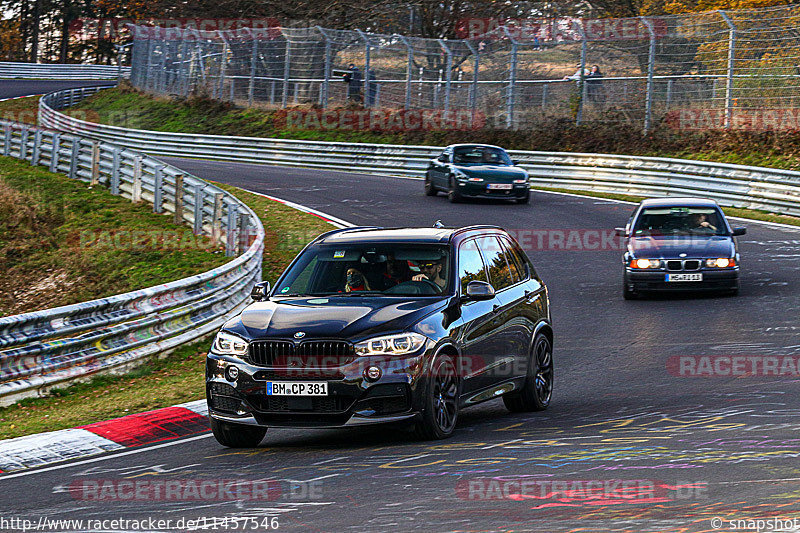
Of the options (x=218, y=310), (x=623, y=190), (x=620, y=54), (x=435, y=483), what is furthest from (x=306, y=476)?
(x=620, y=54)

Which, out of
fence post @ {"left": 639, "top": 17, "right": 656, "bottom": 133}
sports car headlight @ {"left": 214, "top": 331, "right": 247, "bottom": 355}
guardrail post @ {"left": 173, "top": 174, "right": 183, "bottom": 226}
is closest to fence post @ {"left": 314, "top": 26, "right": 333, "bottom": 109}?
fence post @ {"left": 639, "top": 17, "right": 656, "bottom": 133}

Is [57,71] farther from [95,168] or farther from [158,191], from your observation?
[158,191]

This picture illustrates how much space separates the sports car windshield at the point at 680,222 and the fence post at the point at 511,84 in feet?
60.6

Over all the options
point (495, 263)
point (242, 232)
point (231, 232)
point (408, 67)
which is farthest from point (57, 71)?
point (495, 263)

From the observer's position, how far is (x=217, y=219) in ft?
69.9

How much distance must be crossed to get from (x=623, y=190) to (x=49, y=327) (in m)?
21.8

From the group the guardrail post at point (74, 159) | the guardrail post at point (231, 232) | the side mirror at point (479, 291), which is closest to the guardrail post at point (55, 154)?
the guardrail post at point (74, 159)

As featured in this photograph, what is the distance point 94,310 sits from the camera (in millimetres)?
12391

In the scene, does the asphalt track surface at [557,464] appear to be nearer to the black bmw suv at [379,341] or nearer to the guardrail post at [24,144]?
the black bmw suv at [379,341]

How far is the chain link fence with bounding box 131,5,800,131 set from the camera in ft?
104

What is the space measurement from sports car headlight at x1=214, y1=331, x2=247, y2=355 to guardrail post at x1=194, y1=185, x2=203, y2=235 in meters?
13.6

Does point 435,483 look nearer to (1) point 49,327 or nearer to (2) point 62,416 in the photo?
(2) point 62,416

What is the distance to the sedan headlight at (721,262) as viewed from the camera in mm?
17000

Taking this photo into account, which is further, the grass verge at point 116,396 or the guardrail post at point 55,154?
the guardrail post at point 55,154
